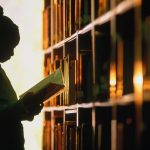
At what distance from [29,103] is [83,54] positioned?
0.65 meters

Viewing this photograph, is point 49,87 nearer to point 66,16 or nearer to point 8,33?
point 8,33

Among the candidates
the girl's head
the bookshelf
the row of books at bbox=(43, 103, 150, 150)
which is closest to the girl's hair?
the girl's head

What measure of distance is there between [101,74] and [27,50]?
214cm

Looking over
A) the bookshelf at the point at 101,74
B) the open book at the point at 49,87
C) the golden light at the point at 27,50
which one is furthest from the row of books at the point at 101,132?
the golden light at the point at 27,50

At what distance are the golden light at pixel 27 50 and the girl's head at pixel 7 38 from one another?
2120 millimetres

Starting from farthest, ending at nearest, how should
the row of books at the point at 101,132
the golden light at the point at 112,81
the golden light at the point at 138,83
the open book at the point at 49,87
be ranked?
1. the open book at the point at 49,87
2. the golden light at the point at 112,81
3. the row of books at the point at 101,132
4. the golden light at the point at 138,83

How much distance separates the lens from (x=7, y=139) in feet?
7.45

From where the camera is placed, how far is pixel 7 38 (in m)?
2.25

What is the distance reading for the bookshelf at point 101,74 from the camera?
1.86 m

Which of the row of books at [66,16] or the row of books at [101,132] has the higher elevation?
the row of books at [66,16]

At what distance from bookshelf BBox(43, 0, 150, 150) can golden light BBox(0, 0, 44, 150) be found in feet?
2.90

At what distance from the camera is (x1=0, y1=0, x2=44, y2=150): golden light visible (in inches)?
175

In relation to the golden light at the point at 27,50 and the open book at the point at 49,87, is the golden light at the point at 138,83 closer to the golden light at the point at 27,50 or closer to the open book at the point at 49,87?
the open book at the point at 49,87

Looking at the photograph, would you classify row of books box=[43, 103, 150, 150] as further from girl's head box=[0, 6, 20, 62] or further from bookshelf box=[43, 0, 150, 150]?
girl's head box=[0, 6, 20, 62]
